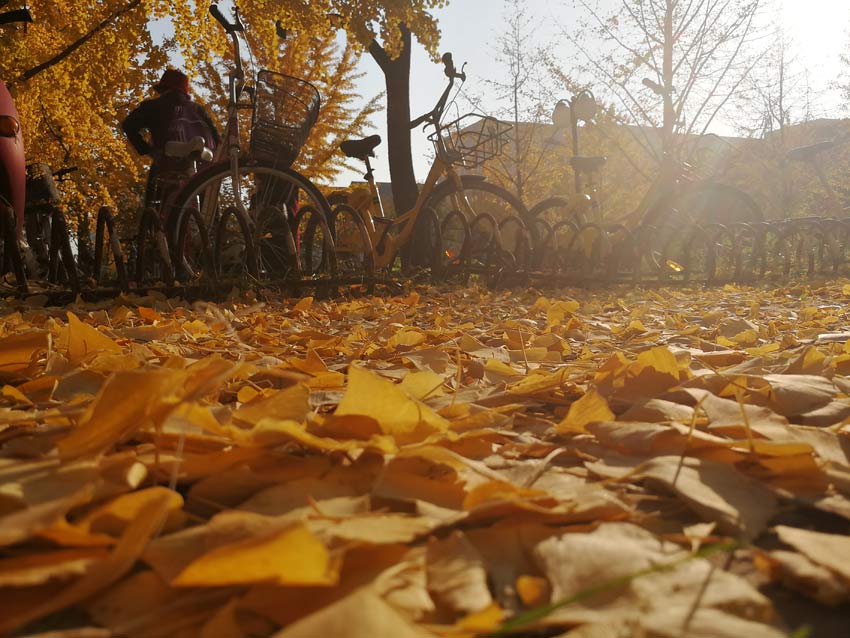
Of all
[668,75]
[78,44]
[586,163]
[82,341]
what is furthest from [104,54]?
[668,75]

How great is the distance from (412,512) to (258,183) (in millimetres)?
5000

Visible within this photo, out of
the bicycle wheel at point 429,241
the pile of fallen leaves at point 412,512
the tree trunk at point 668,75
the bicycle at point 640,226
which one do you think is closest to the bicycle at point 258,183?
the bicycle wheel at point 429,241

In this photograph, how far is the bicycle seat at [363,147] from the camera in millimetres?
5941

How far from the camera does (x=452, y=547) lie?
45cm

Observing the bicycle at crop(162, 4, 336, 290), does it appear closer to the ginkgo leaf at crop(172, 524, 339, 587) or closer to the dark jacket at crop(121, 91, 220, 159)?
the dark jacket at crop(121, 91, 220, 159)

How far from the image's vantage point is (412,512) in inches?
20.4

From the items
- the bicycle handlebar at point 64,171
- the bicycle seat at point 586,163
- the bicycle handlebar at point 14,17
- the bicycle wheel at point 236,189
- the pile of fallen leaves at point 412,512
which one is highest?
the bicycle handlebar at point 14,17

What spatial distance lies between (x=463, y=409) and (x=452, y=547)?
376mm

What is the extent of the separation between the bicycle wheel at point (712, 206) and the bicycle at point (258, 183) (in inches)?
203

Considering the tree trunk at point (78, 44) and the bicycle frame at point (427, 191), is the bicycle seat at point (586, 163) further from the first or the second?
the tree trunk at point (78, 44)

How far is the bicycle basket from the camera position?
A: 4766mm

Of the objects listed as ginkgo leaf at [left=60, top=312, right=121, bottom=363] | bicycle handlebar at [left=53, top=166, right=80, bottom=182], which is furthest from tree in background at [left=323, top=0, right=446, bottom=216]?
ginkgo leaf at [left=60, top=312, right=121, bottom=363]

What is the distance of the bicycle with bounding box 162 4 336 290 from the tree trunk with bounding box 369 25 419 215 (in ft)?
10.7

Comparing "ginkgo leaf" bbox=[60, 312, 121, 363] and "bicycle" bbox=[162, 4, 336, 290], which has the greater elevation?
"bicycle" bbox=[162, 4, 336, 290]
